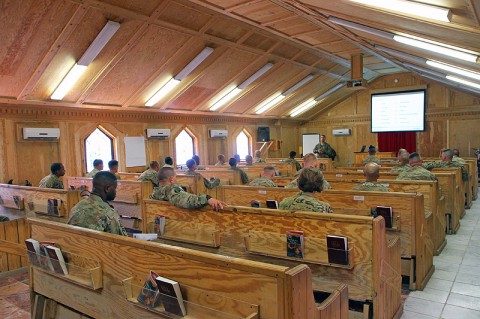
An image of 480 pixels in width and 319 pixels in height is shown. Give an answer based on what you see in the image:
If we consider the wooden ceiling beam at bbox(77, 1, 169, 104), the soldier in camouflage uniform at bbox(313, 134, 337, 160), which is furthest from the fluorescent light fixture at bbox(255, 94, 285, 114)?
the wooden ceiling beam at bbox(77, 1, 169, 104)

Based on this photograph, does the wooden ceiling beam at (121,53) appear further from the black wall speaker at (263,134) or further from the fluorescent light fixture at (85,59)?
the black wall speaker at (263,134)

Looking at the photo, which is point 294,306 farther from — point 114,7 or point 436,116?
point 436,116

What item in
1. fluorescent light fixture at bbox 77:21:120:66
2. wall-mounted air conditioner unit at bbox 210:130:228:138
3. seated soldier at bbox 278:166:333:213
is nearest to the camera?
seated soldier at bbox 278:166:333:213

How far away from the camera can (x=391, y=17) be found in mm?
3043

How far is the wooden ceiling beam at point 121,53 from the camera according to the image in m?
6.22

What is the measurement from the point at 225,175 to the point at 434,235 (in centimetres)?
367

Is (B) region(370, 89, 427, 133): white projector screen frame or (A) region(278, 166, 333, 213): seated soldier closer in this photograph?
(A) region(278, 166, 333, 213): seated soldier

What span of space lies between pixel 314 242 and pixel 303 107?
40.2 feet

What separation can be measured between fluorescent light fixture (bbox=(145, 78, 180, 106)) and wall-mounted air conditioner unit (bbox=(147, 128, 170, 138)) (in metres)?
0.75

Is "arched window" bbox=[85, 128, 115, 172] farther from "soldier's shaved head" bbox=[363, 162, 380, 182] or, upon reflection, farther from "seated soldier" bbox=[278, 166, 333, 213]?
"seated soldier" bbox=[278, 166, 333, 213]

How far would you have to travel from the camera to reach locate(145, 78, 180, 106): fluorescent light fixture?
8.58 m

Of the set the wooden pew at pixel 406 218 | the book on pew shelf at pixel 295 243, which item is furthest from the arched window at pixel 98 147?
the book on pew shelf at pixel 295 243

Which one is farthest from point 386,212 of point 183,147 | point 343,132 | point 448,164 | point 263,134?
point 343,132

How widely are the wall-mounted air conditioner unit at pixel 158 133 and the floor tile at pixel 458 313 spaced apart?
778 cm
